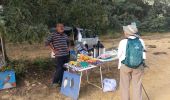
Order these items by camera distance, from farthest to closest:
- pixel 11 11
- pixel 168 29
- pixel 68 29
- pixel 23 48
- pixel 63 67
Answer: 1. pixel 168 29
2. pixel 23 48
3. pixel 68 29
4. pixel 63 67
5. pixel 11 11

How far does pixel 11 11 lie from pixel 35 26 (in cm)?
59

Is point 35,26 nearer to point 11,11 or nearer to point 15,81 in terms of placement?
point 11,11

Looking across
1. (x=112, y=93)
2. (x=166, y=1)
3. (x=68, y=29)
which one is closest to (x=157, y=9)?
(x=166, y=1)

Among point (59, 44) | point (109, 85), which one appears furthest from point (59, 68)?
point (109, 85)

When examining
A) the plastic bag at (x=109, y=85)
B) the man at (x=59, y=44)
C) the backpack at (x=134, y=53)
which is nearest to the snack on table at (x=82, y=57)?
the man at (x=59, y=44)

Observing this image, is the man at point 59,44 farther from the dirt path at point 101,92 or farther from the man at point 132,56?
the man at point 132,56

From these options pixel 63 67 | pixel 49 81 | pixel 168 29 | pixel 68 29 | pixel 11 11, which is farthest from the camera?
pixel 168 29

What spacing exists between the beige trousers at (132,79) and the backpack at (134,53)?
0.14m

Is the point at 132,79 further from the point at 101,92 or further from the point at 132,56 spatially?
the point at 101,92

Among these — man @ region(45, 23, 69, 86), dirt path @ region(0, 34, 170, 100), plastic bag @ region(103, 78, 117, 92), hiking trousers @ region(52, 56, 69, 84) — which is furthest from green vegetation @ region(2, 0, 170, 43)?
plastic bag @ region(103, 78, 117, 92)

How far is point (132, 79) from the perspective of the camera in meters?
6.02

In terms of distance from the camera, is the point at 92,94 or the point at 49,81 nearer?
the point at 92,94

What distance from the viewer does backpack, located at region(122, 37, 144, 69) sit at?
573 centimetres

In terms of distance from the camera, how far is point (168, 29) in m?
18.3
